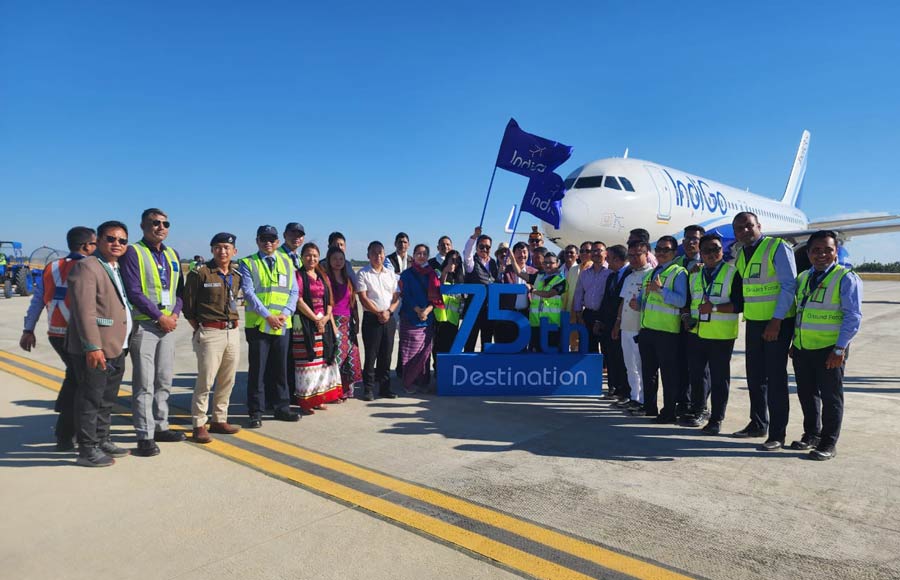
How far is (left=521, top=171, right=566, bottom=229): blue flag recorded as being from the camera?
8.09m

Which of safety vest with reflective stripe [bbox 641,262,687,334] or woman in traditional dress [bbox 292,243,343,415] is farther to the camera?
woman in traditional dress [bbox 292,243,343,415]

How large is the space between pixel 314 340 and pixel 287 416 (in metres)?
0.86

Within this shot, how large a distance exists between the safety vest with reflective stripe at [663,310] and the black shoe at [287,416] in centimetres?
368

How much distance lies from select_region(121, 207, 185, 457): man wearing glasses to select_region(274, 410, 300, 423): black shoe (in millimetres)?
923

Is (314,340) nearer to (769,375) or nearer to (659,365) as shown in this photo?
(659,365)

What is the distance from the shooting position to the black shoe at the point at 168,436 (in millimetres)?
4551

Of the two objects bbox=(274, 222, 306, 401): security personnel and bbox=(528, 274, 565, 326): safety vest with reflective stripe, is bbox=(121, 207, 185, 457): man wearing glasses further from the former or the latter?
bbox=(528, 274, 565, 326): safety vest with reflective stripe

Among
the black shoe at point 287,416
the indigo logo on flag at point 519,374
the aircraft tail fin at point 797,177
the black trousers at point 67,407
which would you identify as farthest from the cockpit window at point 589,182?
the aircraft tail fin at point 797,177

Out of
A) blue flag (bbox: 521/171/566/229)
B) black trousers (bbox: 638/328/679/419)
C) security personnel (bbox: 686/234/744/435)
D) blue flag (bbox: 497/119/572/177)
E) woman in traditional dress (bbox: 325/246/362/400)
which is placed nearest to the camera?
security personnel (bbox: 686/234/744/435)

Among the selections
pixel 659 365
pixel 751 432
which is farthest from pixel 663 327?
pixel 751 432

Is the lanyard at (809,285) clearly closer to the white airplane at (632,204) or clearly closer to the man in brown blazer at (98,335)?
the man in brown blazer at (98,335)

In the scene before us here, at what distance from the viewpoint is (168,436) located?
14.9 ft

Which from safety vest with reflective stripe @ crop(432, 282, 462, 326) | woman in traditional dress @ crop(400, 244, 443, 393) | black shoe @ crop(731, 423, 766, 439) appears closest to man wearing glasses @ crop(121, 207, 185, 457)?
woman in traditional dress @ crop(400, 244, 443, 393)

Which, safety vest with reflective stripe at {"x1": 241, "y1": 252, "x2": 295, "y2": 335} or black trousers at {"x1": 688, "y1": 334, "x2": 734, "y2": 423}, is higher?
safety vest with reflective stripe at {"x1": 241, "y1": 252, "x2": 295, "y2": 335}
